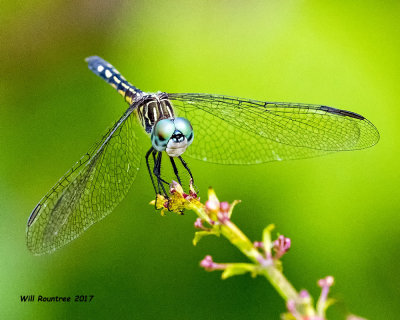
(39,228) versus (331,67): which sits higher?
(331,67)

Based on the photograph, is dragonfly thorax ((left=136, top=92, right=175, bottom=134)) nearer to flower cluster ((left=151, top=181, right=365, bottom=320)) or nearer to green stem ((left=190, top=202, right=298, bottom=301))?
flower cluster ((left=151, top=181, right=365, bottom=320))

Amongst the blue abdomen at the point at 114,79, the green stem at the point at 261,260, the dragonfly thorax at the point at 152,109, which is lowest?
the green stem at the point at 261,260

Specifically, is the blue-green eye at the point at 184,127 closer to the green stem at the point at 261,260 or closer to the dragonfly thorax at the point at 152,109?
the dragonfly thorax at the point at 152,109

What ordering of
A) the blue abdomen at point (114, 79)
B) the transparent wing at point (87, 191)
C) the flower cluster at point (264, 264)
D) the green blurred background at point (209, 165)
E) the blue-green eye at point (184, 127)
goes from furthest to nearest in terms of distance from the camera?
the blue abdomen at point (114, 79) < the green blurred background at point (209, 165) < the blue-green eye at point (184, 127) < the transparent wing at point (87, 191) < the flower cluster at point (264, 264)

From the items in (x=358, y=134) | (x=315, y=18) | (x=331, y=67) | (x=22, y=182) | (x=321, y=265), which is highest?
(x=315, y=18)

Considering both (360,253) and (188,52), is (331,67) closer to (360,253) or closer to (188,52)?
(188,52)

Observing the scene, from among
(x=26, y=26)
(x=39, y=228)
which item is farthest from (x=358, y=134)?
(x=26, y=26)

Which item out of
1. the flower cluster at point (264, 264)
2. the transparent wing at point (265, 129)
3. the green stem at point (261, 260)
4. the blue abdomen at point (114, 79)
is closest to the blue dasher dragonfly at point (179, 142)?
the transparent wing at point (265, 129)

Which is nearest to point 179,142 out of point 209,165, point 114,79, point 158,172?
point 158,172
